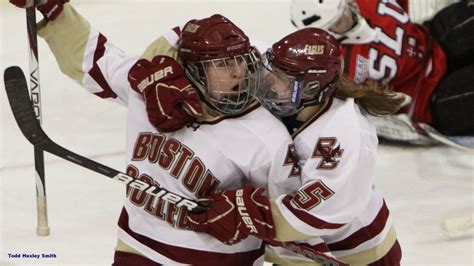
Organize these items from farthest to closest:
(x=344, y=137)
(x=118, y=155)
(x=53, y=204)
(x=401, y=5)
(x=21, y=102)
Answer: (x=401, y=5) < (x=118, y=155) < (x=53, y=204) < (x=21, y=102) < (x=344, y=137)

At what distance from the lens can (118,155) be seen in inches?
154

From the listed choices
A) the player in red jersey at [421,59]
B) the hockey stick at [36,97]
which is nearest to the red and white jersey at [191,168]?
the hockey stick at [36,97]

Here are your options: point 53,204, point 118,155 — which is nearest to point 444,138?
point 118,155

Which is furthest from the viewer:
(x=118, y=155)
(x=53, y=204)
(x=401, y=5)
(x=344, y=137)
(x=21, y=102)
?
(x=401, y=5)

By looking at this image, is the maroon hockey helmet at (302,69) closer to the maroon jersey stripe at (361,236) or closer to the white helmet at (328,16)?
the maroon jersey stripe at (361,236)

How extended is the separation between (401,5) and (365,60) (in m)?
0.36

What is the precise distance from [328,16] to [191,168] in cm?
142

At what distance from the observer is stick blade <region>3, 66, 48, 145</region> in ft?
8.57

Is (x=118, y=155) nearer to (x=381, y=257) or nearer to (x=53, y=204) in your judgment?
(x=53, y=204)

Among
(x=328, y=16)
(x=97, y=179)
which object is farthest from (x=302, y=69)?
(x=97, y=179)

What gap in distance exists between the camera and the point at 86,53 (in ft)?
8.74

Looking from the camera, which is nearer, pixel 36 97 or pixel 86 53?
pixel 86 53

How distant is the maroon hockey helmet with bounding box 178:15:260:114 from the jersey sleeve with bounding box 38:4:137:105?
26 cm

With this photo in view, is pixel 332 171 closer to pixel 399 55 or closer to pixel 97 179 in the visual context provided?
pixel 97 179
